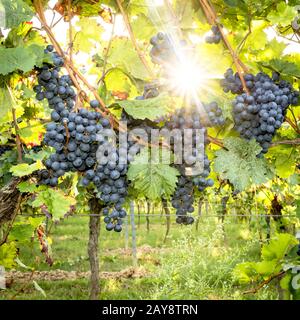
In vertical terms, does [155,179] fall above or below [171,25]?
below

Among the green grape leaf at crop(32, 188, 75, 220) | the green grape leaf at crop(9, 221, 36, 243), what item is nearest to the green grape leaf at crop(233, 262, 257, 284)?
the green grape leaf at crop(32, 188, 75, 220)

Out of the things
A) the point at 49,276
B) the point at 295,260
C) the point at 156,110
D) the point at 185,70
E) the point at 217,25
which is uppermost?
the point at 217,25

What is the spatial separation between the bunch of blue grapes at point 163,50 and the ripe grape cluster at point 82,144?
0.29m

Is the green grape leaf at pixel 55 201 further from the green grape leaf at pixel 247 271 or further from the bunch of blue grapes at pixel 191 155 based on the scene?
the green grape leaf at pixel 247 271

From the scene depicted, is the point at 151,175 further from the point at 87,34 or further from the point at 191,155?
the point at 87,34

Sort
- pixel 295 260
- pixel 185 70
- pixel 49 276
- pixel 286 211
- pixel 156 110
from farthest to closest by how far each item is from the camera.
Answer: pixel 49 276 → pixel 286 211 → pixel 295 260 → pixel 185 70 → pixel 156 110

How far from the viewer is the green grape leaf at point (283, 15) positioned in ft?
5.98

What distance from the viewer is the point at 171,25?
1.87m

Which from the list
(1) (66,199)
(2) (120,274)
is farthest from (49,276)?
(1) (66,199)

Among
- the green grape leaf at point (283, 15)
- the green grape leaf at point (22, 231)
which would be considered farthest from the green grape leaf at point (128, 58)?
the green grape leaf at point (22, 231)

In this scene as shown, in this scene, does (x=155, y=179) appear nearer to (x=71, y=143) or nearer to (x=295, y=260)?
(x=71, y=143)

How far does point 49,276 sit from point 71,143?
32.0 ft

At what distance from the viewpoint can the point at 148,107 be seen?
1572 mm
